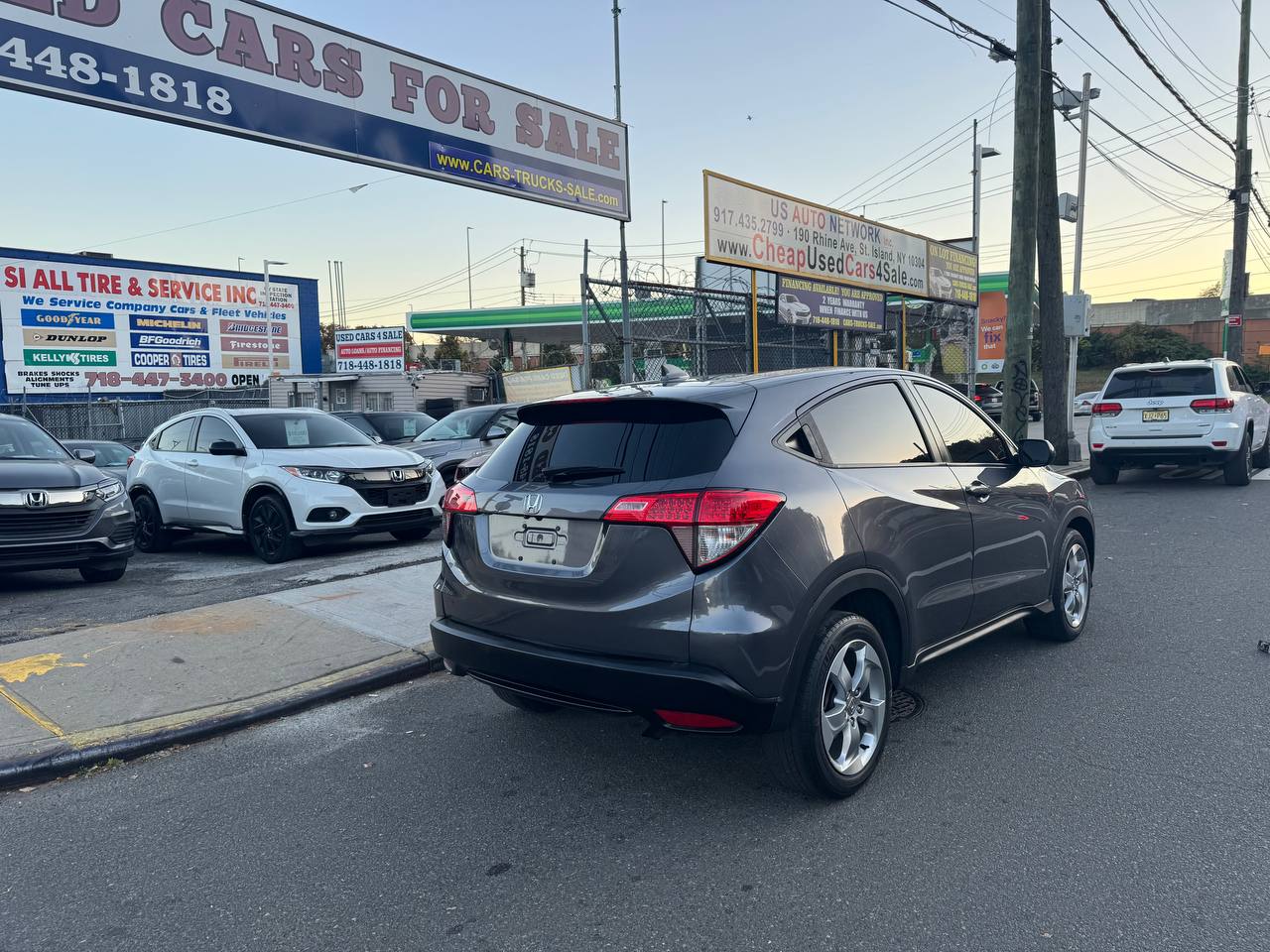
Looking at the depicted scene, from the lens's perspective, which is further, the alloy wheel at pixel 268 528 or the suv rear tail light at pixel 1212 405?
the suv rear tail light at pixel 1212 405

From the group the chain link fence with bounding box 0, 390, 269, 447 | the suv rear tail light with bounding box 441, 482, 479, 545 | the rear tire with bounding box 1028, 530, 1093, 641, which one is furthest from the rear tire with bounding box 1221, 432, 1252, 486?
the chain link fence with bounding box 0, 390, 269, 447

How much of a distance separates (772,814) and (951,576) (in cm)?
148

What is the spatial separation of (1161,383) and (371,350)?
93.9 ft

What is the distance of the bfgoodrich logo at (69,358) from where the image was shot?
26.8 meters

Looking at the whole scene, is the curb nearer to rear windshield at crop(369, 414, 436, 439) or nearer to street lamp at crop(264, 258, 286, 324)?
rear windshield at crop(369, 414, 436, 439)

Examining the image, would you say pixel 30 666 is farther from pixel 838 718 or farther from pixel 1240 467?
pixel 1240 467

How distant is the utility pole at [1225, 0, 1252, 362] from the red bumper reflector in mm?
27757

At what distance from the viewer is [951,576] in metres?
4.27

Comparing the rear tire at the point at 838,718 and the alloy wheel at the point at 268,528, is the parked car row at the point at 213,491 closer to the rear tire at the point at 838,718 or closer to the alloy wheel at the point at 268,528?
the alloy wheel at the point at 268,528

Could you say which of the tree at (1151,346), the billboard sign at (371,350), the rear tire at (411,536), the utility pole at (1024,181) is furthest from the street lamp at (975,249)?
the tree at (1151,346)

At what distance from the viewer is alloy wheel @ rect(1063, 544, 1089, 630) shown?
Result: 5590mm

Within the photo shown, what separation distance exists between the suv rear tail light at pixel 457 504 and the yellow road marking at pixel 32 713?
2.04 meters

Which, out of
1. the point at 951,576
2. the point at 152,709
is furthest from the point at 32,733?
the point at 951,576

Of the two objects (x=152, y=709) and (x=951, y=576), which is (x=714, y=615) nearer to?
(x=951, y=576)
